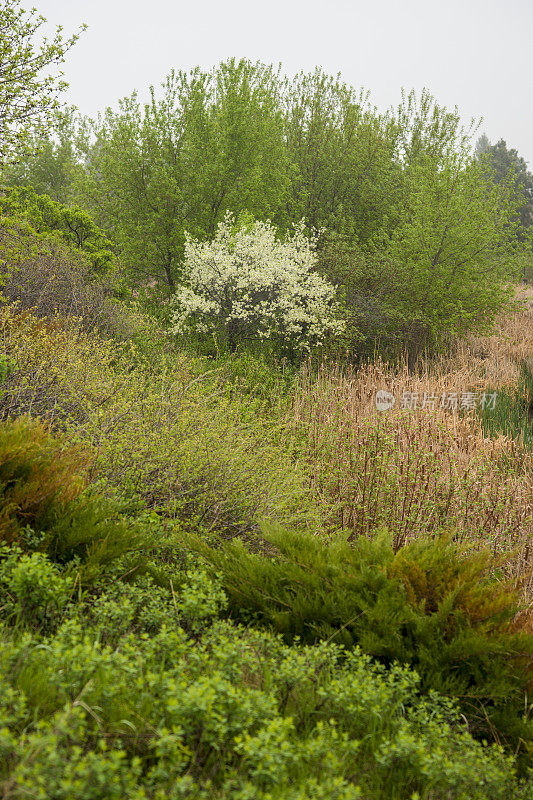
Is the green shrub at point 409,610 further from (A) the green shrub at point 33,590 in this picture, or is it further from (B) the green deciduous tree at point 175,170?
(B) the green deciduous tree at point 175,170

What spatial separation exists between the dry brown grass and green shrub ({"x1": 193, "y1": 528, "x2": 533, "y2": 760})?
0.81 metres

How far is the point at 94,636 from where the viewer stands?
2.46 meters

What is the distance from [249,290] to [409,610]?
8.33 metres

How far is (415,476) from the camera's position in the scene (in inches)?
205

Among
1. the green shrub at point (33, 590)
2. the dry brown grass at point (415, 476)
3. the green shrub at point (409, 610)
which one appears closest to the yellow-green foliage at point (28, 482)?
the green shrub at point (33, 590)

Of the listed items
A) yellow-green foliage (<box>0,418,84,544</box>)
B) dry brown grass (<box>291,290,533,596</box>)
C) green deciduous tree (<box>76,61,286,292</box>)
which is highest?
green deciduous tree (<box>76,61,286,292</box>)

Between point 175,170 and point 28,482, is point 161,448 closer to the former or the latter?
point 28,482

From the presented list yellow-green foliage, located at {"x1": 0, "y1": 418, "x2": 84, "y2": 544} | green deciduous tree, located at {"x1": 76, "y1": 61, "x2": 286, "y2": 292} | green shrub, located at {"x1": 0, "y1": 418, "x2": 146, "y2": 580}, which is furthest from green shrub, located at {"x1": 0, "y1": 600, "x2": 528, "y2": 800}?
green deciduous tree, located at {"x1": 76, "y1": 61, "x2": 286, "y2": 292}

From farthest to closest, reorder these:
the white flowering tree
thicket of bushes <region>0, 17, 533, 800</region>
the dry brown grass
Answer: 1. the white flowering tree
2. the dry brown grass
3. thicket of bushes <region>0, 17, 533, 800</region>

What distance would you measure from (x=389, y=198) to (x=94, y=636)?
15236 millimetres

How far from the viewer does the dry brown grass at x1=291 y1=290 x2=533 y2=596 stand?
4762 millimetres

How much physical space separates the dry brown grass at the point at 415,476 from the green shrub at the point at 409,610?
813 mm

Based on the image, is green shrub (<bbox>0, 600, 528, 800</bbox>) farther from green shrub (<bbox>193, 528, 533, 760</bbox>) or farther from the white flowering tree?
the white flowering tree

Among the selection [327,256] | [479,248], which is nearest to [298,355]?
[327,256]
